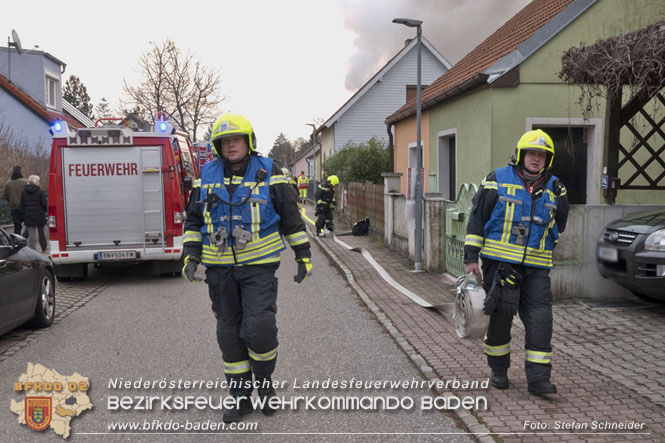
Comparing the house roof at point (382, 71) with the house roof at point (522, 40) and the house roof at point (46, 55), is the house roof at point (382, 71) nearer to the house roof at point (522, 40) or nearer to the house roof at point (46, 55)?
the house roof at point (46, 55)

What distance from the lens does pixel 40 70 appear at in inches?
1164

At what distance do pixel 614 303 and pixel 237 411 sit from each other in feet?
18.0

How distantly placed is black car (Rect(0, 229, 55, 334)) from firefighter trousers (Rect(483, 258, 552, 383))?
4.66 meters

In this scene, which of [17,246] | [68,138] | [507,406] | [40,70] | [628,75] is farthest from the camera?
[40,70]

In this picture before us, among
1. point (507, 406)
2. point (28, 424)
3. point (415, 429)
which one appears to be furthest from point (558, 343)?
point (28, 424)

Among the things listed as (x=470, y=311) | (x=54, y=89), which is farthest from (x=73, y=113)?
(x=470, y=311)

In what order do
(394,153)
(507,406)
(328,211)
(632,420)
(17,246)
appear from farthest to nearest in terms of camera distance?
(394,153) → (328,211) → (17,246) → (507,406) → (632,420)

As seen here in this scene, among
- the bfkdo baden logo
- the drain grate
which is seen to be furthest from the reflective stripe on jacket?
the drain grate

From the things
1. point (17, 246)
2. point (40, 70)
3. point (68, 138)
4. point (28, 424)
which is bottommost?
point (28, 424)

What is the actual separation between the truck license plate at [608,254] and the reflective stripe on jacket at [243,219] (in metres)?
4.79

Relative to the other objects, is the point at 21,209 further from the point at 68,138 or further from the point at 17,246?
the point at 17,246

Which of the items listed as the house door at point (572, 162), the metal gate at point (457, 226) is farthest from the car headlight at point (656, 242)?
the house door at point (572, 162)

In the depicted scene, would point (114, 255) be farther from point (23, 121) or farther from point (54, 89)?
point (54, 89)

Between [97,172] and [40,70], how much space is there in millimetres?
22268
